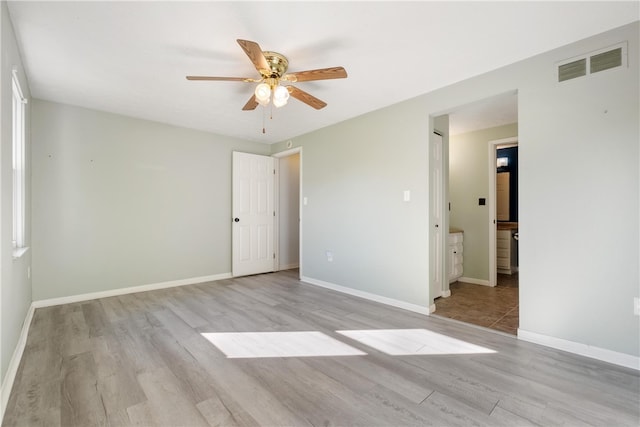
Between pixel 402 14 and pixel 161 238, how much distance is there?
400cm

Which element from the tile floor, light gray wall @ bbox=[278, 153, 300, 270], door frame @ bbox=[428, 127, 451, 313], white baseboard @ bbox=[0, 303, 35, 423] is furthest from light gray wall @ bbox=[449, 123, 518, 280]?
white baseboard @ bbox=[0, 303, 35, 423]

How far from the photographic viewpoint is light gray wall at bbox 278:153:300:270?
18.0ft

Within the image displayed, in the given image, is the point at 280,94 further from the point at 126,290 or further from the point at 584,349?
the point at 126,290

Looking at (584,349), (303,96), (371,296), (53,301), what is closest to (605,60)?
(584,349)

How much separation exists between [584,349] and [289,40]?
322 cm

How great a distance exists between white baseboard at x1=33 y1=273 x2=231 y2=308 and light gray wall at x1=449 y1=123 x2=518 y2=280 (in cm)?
→ 397

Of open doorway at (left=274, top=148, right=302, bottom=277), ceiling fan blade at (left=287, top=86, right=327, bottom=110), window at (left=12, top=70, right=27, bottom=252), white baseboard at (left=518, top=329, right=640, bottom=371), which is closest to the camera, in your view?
white baseboard at (left=518, top=329, right=640, bottom=371)

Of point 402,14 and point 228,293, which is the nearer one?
point 402,14

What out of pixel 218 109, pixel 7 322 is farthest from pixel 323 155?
pixel 7 322

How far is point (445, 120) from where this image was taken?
3.67m

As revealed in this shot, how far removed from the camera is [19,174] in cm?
270

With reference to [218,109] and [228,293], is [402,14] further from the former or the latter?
[228,293]

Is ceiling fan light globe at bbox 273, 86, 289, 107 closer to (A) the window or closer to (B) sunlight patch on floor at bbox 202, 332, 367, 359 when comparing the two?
(B) sunlight patch on floor at bbox 202, 332, 367, 359

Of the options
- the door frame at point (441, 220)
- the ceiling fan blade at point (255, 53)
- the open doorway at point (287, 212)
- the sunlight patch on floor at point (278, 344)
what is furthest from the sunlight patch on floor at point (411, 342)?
the open doorway at point (287, 212)
